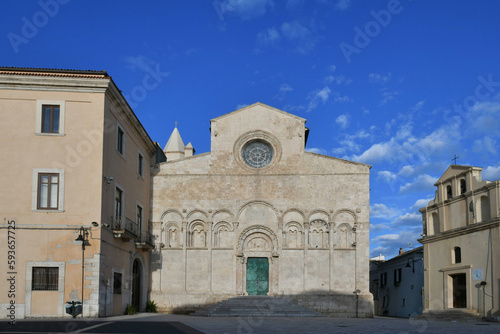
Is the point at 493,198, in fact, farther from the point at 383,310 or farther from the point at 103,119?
the point at 383,310

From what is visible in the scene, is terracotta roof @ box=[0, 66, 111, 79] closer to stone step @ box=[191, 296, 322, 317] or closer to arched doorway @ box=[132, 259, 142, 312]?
arched doorway @ box=[132, 259, 142, 312]

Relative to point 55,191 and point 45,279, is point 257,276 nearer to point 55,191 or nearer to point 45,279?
point 45,279

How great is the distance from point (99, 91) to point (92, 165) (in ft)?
10.7

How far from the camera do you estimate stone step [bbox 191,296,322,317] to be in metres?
30.1

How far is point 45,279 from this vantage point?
23453mm

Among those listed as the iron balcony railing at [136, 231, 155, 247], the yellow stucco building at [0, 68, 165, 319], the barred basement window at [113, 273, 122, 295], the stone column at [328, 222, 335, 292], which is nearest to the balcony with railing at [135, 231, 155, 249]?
the iron balcony railing at [136, 231, 155, 247]

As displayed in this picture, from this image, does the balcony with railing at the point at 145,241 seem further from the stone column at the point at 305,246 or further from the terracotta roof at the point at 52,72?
the terracotta roof at the point at 52,72

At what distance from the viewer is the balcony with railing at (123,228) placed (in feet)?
85.4

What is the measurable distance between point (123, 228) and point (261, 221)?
34.0 ft

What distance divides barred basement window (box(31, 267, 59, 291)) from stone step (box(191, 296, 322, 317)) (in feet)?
30.3

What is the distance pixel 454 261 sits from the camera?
3195 cm

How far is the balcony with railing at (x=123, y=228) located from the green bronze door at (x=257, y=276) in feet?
26.0

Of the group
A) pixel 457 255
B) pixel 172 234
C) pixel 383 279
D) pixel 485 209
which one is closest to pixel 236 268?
pixel 172 234

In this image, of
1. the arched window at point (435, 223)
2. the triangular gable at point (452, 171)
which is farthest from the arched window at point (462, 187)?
the arched window at point (435, 223)
